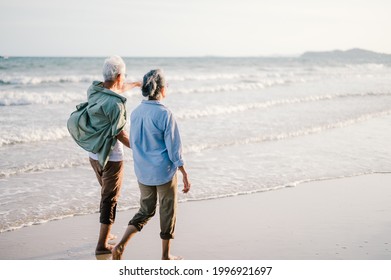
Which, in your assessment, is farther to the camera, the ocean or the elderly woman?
the ocean

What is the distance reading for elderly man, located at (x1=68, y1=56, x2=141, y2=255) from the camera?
3711 mm

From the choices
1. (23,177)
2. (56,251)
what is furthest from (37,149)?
(56,251)

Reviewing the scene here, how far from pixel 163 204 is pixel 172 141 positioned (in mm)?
553

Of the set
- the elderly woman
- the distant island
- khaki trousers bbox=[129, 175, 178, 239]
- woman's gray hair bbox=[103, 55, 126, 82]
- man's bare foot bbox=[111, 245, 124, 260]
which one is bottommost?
man's bare foot bbox=[111, 245, 124, 260]

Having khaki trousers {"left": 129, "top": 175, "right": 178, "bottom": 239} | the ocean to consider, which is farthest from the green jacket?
the ocean

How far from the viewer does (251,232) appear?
4594 mm

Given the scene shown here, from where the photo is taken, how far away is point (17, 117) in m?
11.5

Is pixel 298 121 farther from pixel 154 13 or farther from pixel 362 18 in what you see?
pixel 154 13

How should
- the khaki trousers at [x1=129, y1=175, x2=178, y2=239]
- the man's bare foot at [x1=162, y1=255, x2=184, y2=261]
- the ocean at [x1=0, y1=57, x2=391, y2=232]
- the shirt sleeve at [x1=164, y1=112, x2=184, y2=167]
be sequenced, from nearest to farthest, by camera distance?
the shirt sleeve at [x1=164, y1=112, x2=184, y2=167]
the khaki trousers at [x1=129, y1=175, x2=178, y2=239]
the man's bare foot at [x1=162, y1=255, x2=184, y2=261]
the ocean at [x1=0, y1=57, x2=391, y2=232]

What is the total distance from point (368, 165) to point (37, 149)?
227 inches

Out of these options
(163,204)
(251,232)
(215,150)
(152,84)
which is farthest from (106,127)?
(215,150)

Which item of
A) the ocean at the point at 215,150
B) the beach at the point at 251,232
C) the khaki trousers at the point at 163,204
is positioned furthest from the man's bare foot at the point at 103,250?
the ocean at the point at 215,150

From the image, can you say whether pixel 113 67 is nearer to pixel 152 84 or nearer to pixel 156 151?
pixel 152 84

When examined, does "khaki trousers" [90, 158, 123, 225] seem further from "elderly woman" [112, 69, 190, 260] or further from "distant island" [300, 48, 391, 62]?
"distant island" [300, 48, 391, 62]
